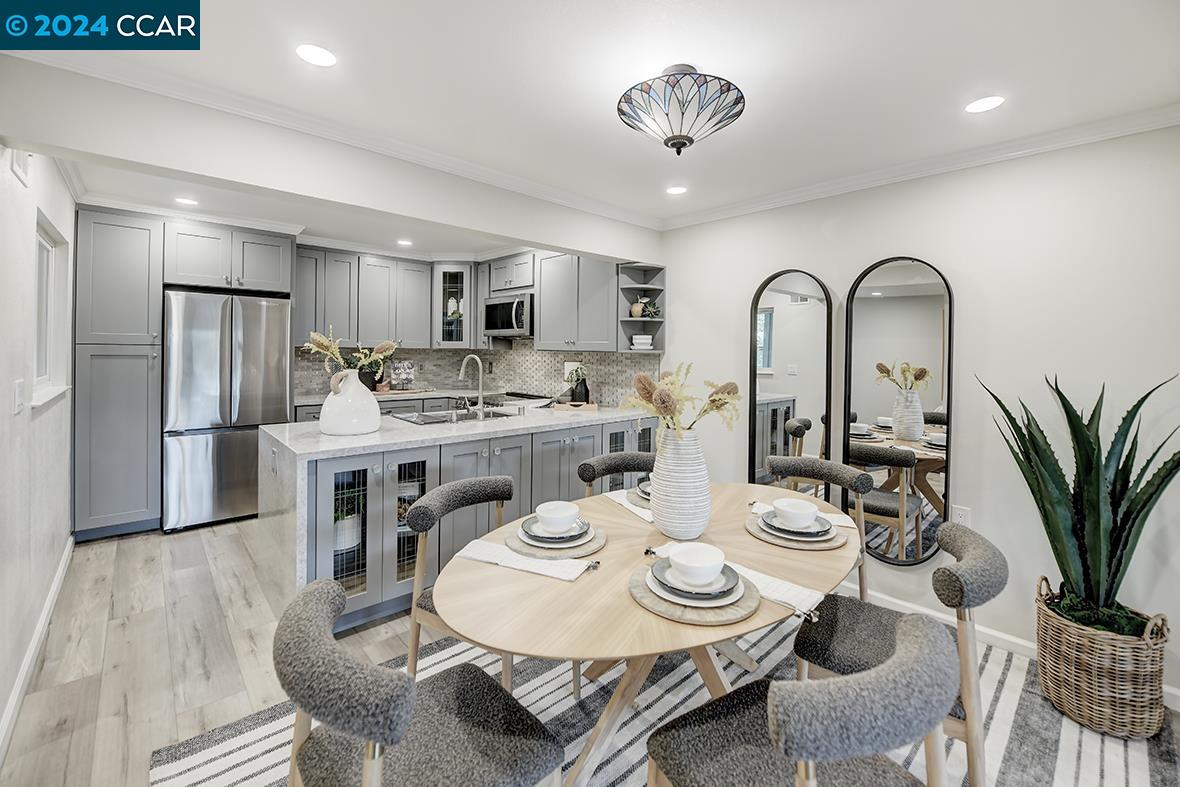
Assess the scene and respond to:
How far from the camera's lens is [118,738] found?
1.88 meters

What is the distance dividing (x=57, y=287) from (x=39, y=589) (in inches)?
77.5

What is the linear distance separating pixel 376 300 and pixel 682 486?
14.5 feet

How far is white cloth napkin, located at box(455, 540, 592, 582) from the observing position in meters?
1.50

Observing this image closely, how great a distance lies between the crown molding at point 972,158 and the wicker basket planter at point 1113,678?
6.49 ft

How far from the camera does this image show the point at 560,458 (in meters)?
3.40

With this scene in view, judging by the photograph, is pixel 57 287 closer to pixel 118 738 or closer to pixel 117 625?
pixel 117 625

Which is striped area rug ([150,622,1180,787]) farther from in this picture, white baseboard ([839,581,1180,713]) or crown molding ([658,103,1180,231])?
crown molding ([658,103,1180,231])

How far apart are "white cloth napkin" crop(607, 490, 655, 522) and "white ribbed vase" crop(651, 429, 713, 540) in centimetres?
14

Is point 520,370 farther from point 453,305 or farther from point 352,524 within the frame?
point 352,524

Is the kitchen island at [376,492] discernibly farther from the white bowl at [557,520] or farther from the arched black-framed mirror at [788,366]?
the arched black-framed mirror at [788,366]

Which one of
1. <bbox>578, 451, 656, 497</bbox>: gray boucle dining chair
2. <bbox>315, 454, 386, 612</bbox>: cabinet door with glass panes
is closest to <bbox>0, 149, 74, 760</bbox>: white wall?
<bbox>315, 454, 386, 612</bbox>: cabinet door with glass panes

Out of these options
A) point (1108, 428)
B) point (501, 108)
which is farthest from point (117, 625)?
point (1108, 428)

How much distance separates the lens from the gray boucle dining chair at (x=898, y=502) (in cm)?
286

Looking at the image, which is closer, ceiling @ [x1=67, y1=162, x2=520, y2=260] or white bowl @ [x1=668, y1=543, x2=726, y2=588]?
white bowl @ [x1=668, y1=543, x2=726, y2=588]
